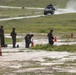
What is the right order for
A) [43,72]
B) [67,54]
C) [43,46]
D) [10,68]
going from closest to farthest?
[43,72] → [10,68] → [67,54] → [43,46]

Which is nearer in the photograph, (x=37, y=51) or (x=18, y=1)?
(x=37, y=51)

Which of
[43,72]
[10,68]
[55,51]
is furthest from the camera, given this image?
[55,51]

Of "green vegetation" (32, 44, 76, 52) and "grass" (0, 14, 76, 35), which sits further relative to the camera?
"grass" (0, 14, 76, 35)

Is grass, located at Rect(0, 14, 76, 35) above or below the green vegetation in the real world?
above

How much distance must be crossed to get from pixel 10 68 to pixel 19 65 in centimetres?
110

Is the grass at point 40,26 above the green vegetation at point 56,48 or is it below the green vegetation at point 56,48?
above

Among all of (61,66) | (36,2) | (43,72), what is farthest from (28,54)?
(36,2)

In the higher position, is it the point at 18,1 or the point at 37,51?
the point at 18,1

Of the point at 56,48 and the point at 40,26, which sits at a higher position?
the point at 40,26

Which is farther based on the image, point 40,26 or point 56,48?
point 40,26

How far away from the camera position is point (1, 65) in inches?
883

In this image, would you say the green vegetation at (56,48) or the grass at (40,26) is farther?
the grass at (40,26)

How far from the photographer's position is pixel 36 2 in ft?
480

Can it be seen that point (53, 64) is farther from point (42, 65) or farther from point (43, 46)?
point (43, 46)
